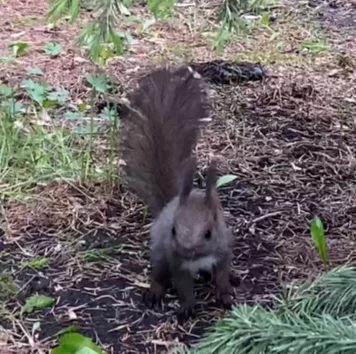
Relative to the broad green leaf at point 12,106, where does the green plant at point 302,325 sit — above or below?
above

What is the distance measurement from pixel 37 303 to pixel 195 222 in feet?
1.90

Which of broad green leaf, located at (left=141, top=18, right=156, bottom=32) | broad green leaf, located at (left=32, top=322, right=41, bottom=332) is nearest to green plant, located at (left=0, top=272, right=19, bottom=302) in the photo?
broad green leaf, located at (left=32, top=322, right=41, bottom=332)

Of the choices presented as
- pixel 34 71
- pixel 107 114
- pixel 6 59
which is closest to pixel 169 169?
pixel 107 114

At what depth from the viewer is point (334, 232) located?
333 cm

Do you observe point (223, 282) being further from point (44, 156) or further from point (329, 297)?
point (44, 156)

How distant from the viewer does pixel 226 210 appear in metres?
3.50

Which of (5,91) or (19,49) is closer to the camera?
(5,91)

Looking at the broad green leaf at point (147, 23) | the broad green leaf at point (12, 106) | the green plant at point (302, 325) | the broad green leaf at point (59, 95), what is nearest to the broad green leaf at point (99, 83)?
the broad green leaf at point (59, 95)

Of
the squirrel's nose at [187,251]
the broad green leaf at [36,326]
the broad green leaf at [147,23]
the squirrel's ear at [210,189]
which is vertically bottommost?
the broad green leaf at [36,326]

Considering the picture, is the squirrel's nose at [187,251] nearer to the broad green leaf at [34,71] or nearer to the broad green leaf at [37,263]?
the broad green leaf at [37,263]

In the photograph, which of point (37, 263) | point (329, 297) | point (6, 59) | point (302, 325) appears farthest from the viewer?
point (6, 59)

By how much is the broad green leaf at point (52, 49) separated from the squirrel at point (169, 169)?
185cm

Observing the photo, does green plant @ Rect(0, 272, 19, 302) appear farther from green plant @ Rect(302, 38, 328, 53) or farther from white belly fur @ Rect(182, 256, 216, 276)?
green plant @ Rect(302, 38, 328, 53)

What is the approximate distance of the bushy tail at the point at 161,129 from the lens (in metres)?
3.16
